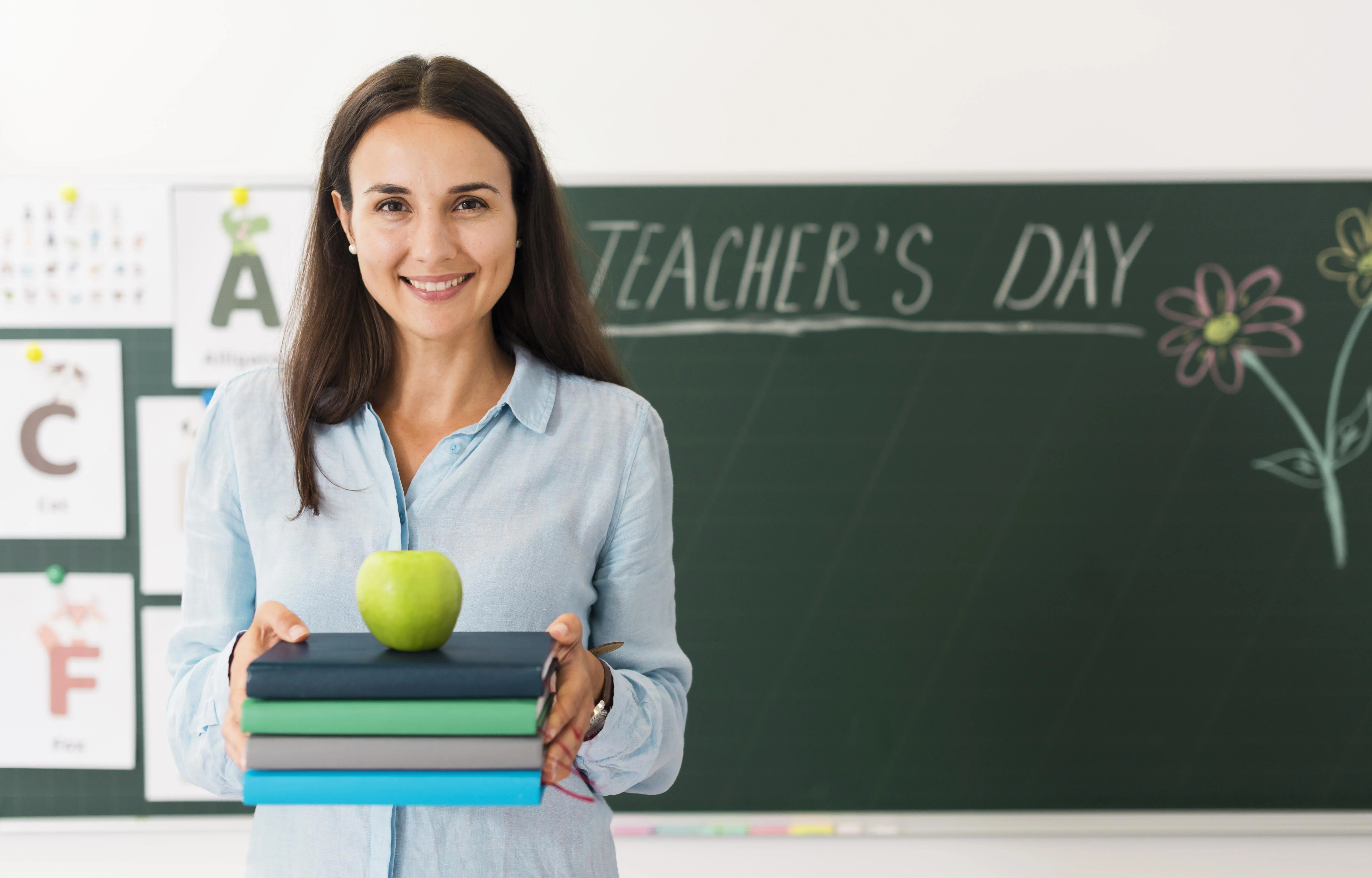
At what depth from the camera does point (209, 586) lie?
3.64 feet

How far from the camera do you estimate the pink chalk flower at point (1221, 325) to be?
2.04 m

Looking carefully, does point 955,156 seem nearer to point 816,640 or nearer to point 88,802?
point 816,640

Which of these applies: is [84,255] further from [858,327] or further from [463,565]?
[858,327]

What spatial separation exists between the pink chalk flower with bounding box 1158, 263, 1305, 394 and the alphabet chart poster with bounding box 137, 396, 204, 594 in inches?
78.1

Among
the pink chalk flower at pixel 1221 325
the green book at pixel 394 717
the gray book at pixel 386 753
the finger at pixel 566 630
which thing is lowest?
the gray book at pixel 386 753

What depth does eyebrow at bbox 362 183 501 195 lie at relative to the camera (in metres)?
1.06

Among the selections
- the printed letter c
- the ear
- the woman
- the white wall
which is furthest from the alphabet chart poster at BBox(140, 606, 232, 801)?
the ear

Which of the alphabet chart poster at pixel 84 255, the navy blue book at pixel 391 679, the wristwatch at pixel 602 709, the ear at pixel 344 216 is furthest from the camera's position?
the alphabet chart poster at pixel 84 255

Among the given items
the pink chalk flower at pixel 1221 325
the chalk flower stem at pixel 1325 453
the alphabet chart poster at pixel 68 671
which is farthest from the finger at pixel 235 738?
the chalk flower stem at pixel 1325 453

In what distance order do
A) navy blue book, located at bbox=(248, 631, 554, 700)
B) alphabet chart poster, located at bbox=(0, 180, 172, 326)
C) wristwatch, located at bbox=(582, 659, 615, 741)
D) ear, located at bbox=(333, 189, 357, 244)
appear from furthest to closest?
alphabet chart poster, located at bbox=(0, 180, 172, 326) < ear, located at bbox=(333, 189, 357, 244) < wristwatch, located at bbox=(582, 659, 615, 741) < navy blue book, located at bbox=(248, 631, 554, 700)

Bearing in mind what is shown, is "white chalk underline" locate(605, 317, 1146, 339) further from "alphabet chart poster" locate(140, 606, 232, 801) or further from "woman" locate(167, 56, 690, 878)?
"alphabet chart poster" locate(140, 606, 232, 801)

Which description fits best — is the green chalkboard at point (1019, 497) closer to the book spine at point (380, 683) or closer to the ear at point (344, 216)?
the ear at point (344, 216)

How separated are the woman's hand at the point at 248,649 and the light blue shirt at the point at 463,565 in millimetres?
116

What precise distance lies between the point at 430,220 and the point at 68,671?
5.16 feet
